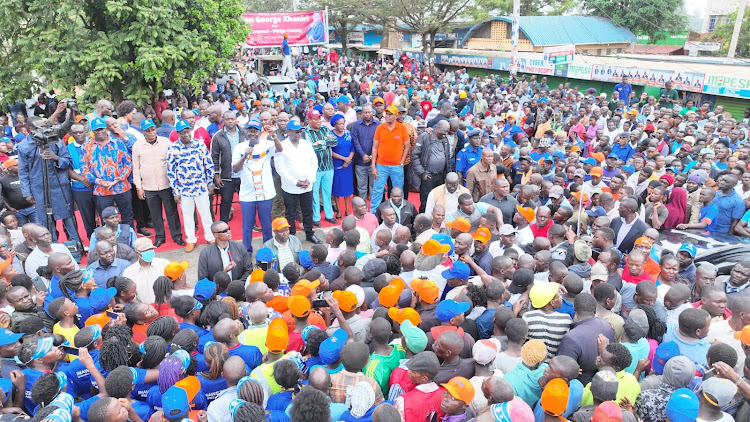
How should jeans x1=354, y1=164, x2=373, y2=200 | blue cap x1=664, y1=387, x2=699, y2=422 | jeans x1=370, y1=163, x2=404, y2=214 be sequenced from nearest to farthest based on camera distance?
1. blue cap x1=664, y1=387, x2=699, y2=422
2. jeans x1=370, y1=163, x2=404, y2=214
3. jeans x1=354, y1=164, x2=373, y2=200

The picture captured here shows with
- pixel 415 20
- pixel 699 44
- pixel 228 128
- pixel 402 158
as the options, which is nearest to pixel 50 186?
pixel 228 128

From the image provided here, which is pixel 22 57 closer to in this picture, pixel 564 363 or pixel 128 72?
pixel 128 72

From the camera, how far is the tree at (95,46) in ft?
28.5

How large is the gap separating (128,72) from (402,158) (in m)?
5.75

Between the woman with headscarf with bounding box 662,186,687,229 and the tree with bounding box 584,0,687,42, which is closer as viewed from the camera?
the woman with headscarf with bounding box 662,186,687,229

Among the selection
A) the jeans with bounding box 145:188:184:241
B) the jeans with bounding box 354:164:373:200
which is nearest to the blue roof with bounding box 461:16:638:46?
the jeans with bounding box 354:164:373:200

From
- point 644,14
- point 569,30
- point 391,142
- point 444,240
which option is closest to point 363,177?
point 391,142

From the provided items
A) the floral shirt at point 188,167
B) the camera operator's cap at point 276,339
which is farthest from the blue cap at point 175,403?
the floral shirt at point 188,167

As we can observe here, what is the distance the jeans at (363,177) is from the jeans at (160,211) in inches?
115

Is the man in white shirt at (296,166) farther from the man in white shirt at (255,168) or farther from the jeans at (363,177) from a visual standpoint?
the jeans at (363,177)

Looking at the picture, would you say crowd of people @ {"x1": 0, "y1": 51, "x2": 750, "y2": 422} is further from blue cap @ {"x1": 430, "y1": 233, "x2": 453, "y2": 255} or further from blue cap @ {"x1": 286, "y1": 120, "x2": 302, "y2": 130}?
blue cap @ {"x1": 430, "y1": 233, "x2": 453, "y2": 255}

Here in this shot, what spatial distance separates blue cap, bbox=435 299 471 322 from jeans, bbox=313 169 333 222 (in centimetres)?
445

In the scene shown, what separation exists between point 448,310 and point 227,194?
4.98 metres

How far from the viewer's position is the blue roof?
31538 millimetres
